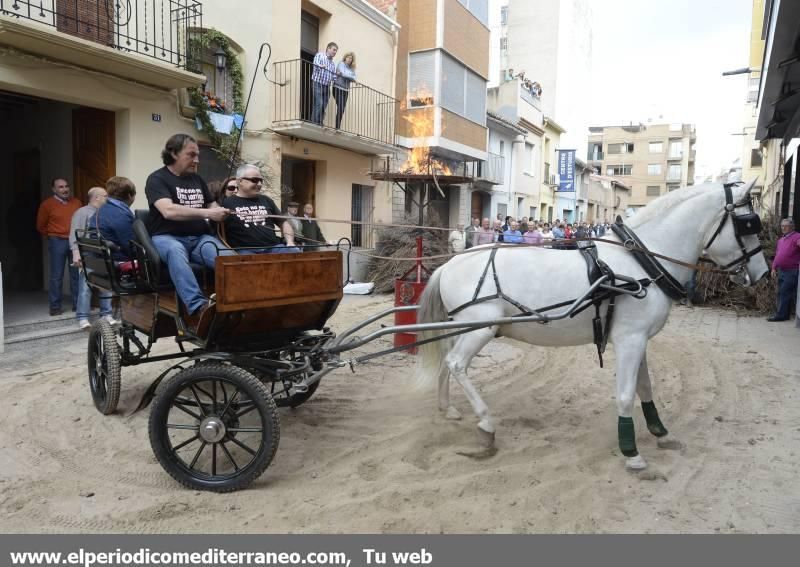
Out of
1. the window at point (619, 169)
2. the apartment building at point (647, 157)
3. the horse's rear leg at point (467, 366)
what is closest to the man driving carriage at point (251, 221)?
the horse's rear leg at point (467, 366)

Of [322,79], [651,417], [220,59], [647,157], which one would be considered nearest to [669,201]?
[651,417]

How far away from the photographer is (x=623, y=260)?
3.75 metres

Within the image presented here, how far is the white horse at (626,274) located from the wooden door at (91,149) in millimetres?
6955

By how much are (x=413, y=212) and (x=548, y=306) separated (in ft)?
40.1

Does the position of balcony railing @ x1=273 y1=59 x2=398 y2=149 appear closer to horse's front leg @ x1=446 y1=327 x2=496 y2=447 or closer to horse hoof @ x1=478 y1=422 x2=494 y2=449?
horse's front leg @ x1=446 y1=327 x2=496 y2=447

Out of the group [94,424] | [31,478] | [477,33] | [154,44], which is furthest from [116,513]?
[477,33]

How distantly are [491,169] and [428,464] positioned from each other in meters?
18.7

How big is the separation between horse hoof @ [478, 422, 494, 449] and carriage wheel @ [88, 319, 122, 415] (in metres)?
2.74

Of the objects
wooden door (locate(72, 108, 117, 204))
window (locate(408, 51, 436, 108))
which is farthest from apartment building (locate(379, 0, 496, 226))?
wooden door (locate(72, 108, 117, 204))

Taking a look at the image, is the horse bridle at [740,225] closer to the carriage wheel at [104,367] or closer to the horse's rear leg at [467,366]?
the horse's rear leg at [467,366]

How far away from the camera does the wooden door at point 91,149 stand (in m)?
8.44

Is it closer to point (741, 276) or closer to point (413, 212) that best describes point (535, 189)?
point (413, 212)

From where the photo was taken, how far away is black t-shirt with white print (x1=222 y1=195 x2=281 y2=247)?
4.01m

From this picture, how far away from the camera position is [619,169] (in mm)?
67875
